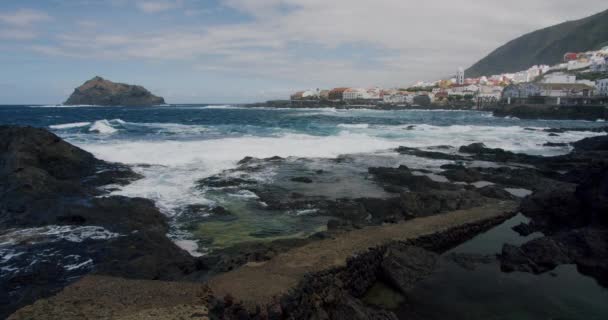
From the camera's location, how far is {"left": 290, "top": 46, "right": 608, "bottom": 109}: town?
76500 mm

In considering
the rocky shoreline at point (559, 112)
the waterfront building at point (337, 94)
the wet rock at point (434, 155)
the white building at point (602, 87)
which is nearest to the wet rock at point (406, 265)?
the wet rock at point (434, 155)

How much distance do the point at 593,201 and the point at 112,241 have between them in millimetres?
11603

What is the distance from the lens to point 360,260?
7.61m

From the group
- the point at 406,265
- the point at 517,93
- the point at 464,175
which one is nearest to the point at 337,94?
the point at 517,93

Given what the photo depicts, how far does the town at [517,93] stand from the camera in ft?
251

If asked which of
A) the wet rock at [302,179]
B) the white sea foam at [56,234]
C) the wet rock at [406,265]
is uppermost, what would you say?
the white sea foam at [56,234]

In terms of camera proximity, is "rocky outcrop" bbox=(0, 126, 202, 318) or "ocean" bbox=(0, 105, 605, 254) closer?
"rocky outcrop" bbox=(0, 126, 202, 318)

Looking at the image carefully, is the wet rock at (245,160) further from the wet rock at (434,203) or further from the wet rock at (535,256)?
the wet rock at (535,256)

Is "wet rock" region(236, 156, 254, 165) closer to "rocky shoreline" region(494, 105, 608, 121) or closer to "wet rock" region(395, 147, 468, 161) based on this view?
"wet rock" region(395, 147, 468, 161)

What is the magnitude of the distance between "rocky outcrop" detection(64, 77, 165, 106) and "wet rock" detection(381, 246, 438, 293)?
5302 inches

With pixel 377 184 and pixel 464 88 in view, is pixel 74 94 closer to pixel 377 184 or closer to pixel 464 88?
pixel 464 88

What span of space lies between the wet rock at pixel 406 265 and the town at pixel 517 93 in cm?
7132

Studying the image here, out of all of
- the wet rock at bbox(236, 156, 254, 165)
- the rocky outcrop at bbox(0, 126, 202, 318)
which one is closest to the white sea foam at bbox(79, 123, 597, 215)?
the wet rock at bbox(236, 156, 254, 165)

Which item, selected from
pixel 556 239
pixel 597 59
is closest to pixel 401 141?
pixel 556 239
